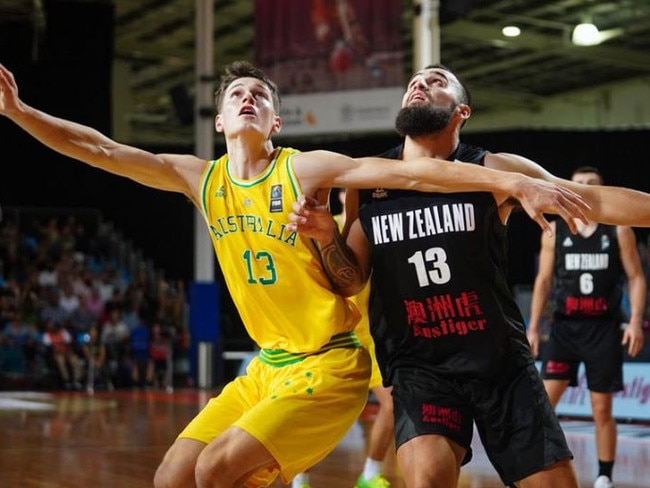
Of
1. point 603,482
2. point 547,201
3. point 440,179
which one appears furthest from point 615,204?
point 603,482

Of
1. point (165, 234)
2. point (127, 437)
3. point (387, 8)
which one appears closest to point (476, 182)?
point (127, 437)

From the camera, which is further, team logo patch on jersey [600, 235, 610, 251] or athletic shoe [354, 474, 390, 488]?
team logo patch on jersey [600, 235, 610, 251]

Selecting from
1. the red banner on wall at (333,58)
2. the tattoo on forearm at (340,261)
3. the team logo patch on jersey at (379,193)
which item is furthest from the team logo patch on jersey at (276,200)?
the red banner on wall at (333,58)

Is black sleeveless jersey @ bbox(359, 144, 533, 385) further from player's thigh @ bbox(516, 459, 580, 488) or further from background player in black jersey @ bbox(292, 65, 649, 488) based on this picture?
player's thigh @ bbox(516, 459, 580, 488)

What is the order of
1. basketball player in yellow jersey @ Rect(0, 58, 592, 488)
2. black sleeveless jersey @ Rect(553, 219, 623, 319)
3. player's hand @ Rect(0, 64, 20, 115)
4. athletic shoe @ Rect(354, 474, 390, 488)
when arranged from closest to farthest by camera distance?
basketball player in yellow jersey @ Rect(0, 58, 592, 488), player's hand @ Rect(0, 64, 20, 115), athletic shoe @ Rect(354, 474, 390, 488), black sleeveless jersey @ Rect(553, 219, 623, 319)

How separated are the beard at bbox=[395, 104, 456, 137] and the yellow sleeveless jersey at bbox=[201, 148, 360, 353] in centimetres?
47

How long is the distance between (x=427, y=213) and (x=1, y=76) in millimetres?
1715

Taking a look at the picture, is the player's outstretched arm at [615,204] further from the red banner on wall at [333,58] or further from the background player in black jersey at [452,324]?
the red banner on wall at [333,58]

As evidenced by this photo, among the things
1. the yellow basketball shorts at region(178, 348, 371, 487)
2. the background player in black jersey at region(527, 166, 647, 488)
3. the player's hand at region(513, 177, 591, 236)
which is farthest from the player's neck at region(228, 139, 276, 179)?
the background player in black jersey at region(527, 166, 647, 488)

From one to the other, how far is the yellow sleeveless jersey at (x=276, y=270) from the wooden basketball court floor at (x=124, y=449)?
9.31ft

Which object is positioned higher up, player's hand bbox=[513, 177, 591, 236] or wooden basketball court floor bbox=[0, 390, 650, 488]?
player's hand bbox=[513, 177, 591, 236]

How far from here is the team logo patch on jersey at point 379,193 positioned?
3.97m

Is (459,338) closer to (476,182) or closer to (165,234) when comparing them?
(476,182)

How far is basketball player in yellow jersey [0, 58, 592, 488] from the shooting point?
379cm
